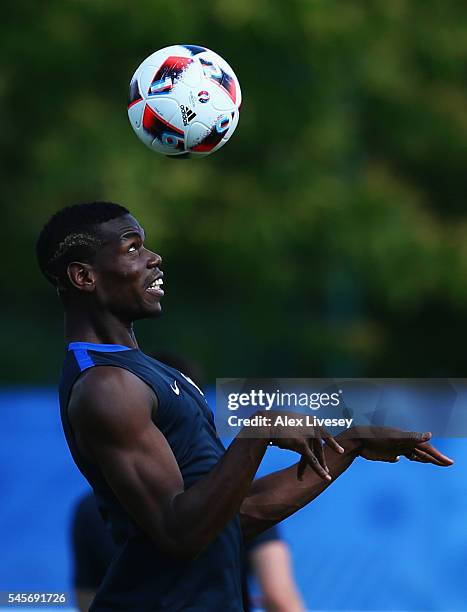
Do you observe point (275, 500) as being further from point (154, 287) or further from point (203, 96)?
point (203, 96)

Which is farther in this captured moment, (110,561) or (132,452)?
(110,561)

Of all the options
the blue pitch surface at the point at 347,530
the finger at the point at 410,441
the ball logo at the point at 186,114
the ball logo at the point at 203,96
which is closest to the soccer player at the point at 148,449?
the finger at the point at 410,441

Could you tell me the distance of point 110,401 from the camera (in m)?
4.16

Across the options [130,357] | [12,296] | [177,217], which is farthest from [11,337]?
[130,357]

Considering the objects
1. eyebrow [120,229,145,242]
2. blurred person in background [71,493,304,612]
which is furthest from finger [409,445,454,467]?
blurred person in background [71,493,304,612]

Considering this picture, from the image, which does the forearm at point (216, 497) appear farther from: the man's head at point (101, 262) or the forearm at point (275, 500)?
A: the man's head at point (101, 262)

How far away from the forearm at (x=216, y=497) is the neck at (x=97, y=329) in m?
0.77

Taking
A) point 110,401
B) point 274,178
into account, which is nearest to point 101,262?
point 110,401

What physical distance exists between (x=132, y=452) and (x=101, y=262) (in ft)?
2.78

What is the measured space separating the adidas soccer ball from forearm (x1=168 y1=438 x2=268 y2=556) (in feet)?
6.90

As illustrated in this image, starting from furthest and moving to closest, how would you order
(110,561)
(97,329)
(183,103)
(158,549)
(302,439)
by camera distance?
(110,561) → (183,103) → (97,329) → (158,549) → (302,439)

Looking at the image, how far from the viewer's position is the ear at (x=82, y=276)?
4664 mm

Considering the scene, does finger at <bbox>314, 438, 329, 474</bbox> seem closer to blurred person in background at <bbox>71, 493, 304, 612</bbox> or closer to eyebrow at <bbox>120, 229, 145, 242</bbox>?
eyebrow at <bbox>120, 229, 145, 242</bbox>

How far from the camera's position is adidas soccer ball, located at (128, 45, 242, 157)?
570cm
